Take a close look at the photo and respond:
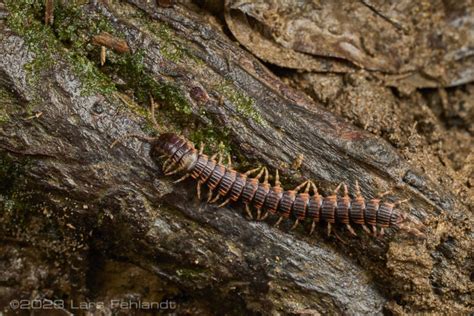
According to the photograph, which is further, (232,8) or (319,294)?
(232,8)

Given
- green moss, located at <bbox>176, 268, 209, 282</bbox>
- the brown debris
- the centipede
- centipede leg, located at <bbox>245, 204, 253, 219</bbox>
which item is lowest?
green moss, located at <bbox>176, 268, 209, 282</bbox>

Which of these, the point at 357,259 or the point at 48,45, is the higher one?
the point at 48,45

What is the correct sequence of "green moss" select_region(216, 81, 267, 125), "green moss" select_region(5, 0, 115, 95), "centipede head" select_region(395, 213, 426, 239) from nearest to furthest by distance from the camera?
"green moss" select_region(5, 0, 115, 95) → "centipede head" select_region(395, 213, 426, 239) → "green moss" select_region(216, 81, 267, 125)

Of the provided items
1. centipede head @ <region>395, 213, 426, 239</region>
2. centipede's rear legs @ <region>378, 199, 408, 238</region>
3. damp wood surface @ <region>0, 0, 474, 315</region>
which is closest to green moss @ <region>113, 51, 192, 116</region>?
damp wood surface @ <region>0, 0, 474, 315</region>

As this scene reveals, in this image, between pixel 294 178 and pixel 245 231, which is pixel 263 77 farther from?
pixel 245 231

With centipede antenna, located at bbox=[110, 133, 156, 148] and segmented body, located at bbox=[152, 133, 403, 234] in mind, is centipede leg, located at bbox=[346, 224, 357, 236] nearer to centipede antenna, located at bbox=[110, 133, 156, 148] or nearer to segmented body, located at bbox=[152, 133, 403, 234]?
segmented body, located at bbox=[152, 133, 403, 234]

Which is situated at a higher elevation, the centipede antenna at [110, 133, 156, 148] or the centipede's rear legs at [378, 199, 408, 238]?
the centipede's rear legs at [378, 199, 408, 238]

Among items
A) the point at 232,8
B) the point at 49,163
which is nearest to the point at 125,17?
the point at 232,8

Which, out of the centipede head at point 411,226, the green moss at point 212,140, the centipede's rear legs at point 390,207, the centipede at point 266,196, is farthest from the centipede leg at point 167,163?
the centipede head at point 411,226
